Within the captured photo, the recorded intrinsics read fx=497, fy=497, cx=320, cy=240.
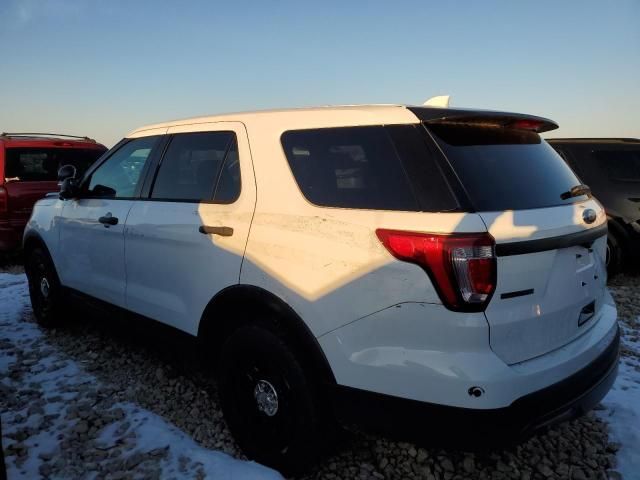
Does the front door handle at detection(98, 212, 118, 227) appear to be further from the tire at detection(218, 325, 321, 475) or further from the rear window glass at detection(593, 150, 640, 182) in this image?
the rear window glass at detection(593, 150, 640, 182)

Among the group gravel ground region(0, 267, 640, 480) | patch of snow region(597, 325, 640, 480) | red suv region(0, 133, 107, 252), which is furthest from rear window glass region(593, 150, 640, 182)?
red suv region(0, 133, 107, 252)

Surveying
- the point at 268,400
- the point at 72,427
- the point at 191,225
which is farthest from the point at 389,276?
the point at 72,427

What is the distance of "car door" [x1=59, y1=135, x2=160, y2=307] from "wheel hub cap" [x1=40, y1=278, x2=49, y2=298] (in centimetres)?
55

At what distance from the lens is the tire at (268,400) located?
6.98ft

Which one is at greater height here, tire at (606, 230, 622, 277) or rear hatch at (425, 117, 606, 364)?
rear hatch at (425, 117, 606, 364)

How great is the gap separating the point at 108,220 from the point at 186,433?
1.50 meters

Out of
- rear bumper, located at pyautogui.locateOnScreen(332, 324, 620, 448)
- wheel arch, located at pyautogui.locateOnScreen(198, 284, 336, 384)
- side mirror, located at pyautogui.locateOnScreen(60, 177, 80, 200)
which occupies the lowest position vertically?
rear bumper, located at pyautogui.locateOnScreen(332, 324, 620, 448)

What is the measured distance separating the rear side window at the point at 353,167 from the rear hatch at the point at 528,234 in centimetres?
18

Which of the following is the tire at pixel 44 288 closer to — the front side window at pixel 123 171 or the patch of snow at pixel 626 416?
the front side window at pixel 123 171

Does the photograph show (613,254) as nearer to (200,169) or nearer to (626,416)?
(626,416)

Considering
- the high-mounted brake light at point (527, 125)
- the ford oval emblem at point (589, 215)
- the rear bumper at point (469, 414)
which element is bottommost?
the rear bumper at point (469, 414)

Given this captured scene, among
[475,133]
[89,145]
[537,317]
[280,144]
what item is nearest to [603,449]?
[537,317]

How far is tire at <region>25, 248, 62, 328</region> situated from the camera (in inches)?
167

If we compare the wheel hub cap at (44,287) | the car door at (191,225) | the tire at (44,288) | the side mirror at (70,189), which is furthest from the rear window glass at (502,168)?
the wheel hub cap at (44,287)
